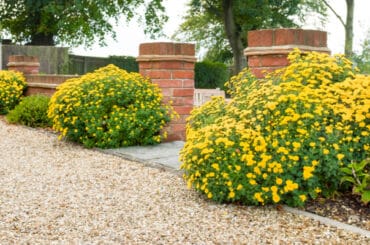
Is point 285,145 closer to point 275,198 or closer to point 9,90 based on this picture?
point 275,198

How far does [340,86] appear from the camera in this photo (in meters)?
4.48

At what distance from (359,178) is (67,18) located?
53.0ft

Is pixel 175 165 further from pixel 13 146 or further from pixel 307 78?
pixel 13 146

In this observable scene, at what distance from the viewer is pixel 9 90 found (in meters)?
11.5

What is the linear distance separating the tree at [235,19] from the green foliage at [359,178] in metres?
17.4

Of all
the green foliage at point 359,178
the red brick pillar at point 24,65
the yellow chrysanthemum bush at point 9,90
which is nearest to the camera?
the green foliage at point 359,178

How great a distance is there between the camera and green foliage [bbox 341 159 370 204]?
3986 millimetres

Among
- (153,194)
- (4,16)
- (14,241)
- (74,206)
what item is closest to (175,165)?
(153,194)

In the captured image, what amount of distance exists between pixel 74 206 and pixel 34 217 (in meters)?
0.38

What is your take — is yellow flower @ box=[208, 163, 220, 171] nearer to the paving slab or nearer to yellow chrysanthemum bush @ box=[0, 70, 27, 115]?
the paving slab

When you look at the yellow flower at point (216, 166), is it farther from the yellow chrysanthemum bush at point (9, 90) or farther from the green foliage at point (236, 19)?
the green foliage at point (236, 19)

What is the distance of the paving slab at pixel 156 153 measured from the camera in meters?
5.87

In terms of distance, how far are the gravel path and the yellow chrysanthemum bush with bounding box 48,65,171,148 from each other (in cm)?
112

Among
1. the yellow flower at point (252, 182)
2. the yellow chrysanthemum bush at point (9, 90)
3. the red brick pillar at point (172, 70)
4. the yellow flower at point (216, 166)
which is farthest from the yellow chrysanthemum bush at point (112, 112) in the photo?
the yellow chrysanthemum bush at point (9, 90)
